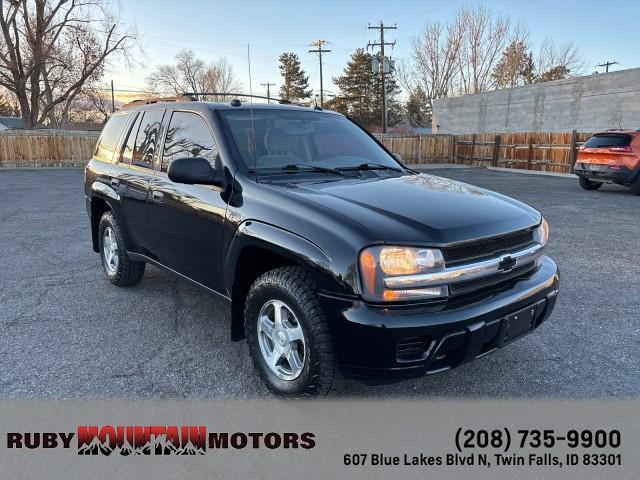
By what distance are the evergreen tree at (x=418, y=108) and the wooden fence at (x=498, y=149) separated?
3073 centimetres

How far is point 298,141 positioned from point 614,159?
11992 millimetres

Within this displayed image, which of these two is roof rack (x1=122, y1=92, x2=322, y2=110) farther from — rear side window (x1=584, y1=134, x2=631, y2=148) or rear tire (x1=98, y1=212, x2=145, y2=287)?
rear side window (x1=584, y1=134, x2=631, y2=148)

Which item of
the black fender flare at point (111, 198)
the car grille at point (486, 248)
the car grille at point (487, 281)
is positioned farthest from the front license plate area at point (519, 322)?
the black fender flare at point (111, 198)

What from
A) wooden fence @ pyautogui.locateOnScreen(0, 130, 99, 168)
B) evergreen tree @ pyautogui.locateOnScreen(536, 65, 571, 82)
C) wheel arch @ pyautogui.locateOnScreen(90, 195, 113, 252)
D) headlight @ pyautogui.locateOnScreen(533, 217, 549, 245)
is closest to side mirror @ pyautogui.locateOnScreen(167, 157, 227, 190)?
headlight @ pyautogui.locateOnScreen(533, 217, 549, 245)

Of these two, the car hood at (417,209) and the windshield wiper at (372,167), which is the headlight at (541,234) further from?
the windshield wiper at (372,167)

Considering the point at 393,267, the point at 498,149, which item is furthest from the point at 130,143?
the point at 498,149

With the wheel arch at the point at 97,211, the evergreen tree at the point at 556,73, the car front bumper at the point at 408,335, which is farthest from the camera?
the evergreen tree at the point at 556,73

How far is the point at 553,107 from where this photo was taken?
1072 inches

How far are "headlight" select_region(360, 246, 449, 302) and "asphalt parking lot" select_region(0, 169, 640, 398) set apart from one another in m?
0.92

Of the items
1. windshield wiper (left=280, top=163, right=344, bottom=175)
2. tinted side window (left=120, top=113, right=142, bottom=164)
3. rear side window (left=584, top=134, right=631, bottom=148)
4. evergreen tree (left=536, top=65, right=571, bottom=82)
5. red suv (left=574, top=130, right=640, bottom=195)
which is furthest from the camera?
evergreen tree (left=536, top=65, right=571, bottom=82)

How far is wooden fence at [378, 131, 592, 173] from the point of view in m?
20.6

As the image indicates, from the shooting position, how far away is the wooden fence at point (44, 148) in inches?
912

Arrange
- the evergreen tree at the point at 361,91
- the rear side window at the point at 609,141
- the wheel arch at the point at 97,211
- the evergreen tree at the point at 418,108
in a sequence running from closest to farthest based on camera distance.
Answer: the wheel arch at the point at 97,211, the rear side window at the point at 609,141, the evergreen tree at the point at 418,108, the evergreen tree at the point at 361,91

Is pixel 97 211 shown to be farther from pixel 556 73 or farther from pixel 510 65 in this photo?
pixel 556 73
